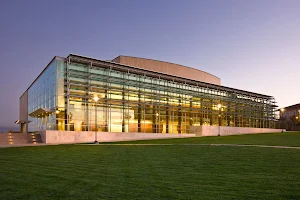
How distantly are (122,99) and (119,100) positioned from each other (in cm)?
95

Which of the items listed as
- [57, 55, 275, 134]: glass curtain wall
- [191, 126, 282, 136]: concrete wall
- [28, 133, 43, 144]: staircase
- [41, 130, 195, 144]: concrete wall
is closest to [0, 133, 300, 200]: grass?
[41, 130, 195, 144]: concrete wall

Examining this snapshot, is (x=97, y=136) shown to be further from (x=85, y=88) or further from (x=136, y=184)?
(x=136, y=184)

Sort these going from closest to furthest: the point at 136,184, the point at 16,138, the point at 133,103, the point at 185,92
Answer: the point at 136,184 < the point at 16,138 < the point at 133,103 < the point at 185,92

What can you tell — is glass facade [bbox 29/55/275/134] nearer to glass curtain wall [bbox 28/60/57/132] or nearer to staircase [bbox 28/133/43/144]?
glass curtain wall [bbox 28/60/57/132]

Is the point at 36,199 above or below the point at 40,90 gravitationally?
below

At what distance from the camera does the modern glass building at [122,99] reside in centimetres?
3725

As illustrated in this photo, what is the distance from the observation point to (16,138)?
34875 mm

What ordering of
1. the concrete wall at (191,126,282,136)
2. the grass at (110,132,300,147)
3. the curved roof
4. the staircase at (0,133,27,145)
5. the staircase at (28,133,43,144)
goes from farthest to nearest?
the concrete wall at (191,126,282,136) → the curved roof → the staircase at (28,133,43,144) → the staircase at (0,133,27,145) → the grass at (110,132,300,147)

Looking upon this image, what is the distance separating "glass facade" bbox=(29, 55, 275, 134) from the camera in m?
37.2

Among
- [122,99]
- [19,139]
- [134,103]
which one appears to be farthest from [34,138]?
[134,103]

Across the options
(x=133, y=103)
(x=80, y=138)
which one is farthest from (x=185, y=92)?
(x=80, y=138)

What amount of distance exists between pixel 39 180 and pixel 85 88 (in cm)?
3111

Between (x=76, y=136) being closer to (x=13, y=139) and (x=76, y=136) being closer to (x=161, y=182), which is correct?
(x=13, y=139)

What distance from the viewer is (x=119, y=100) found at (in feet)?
137
